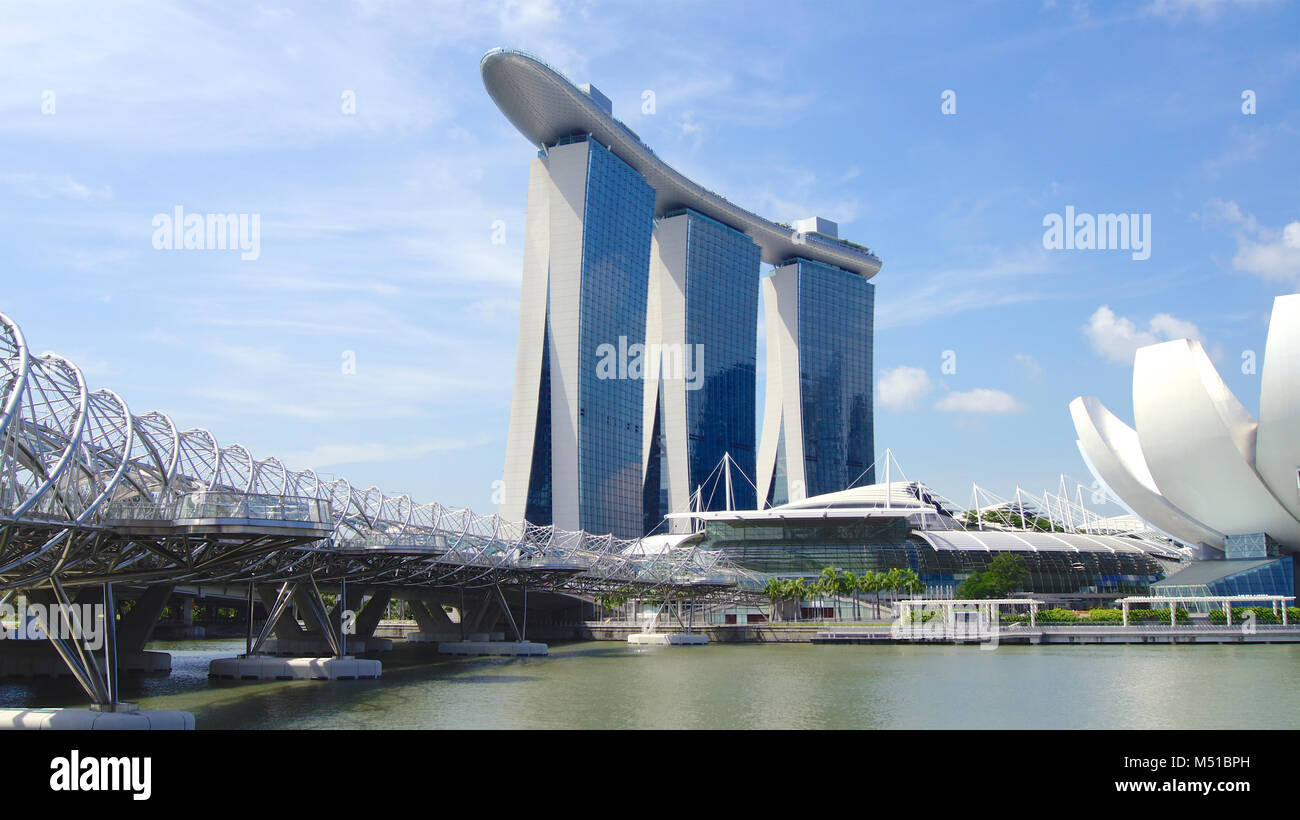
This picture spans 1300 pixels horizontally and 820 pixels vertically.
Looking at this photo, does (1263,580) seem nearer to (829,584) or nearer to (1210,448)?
(1210,448)

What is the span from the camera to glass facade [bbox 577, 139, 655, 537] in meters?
109

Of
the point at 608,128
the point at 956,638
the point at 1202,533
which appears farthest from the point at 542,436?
the point at 1202,533

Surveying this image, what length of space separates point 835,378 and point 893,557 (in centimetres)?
6329

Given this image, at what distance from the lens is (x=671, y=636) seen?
242 ft

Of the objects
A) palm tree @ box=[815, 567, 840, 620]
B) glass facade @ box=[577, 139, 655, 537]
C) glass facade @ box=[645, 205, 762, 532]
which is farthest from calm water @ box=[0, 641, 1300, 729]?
glass facade @ box=[645, 205, 762, 532]

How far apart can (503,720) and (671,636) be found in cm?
4424

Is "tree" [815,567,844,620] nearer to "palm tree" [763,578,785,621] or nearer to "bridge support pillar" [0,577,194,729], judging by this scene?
"palm tree" [763,578,785,621]

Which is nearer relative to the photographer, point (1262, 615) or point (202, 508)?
point (202, 508)

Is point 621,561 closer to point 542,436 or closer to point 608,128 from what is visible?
point 542,436

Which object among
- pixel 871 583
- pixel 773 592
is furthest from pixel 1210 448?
pixel 773 592

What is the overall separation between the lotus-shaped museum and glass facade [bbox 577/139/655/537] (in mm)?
49118

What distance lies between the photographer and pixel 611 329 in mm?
113562

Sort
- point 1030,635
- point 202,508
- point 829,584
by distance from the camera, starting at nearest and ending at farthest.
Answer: point 202,508, point 1030,635, point 829,584
